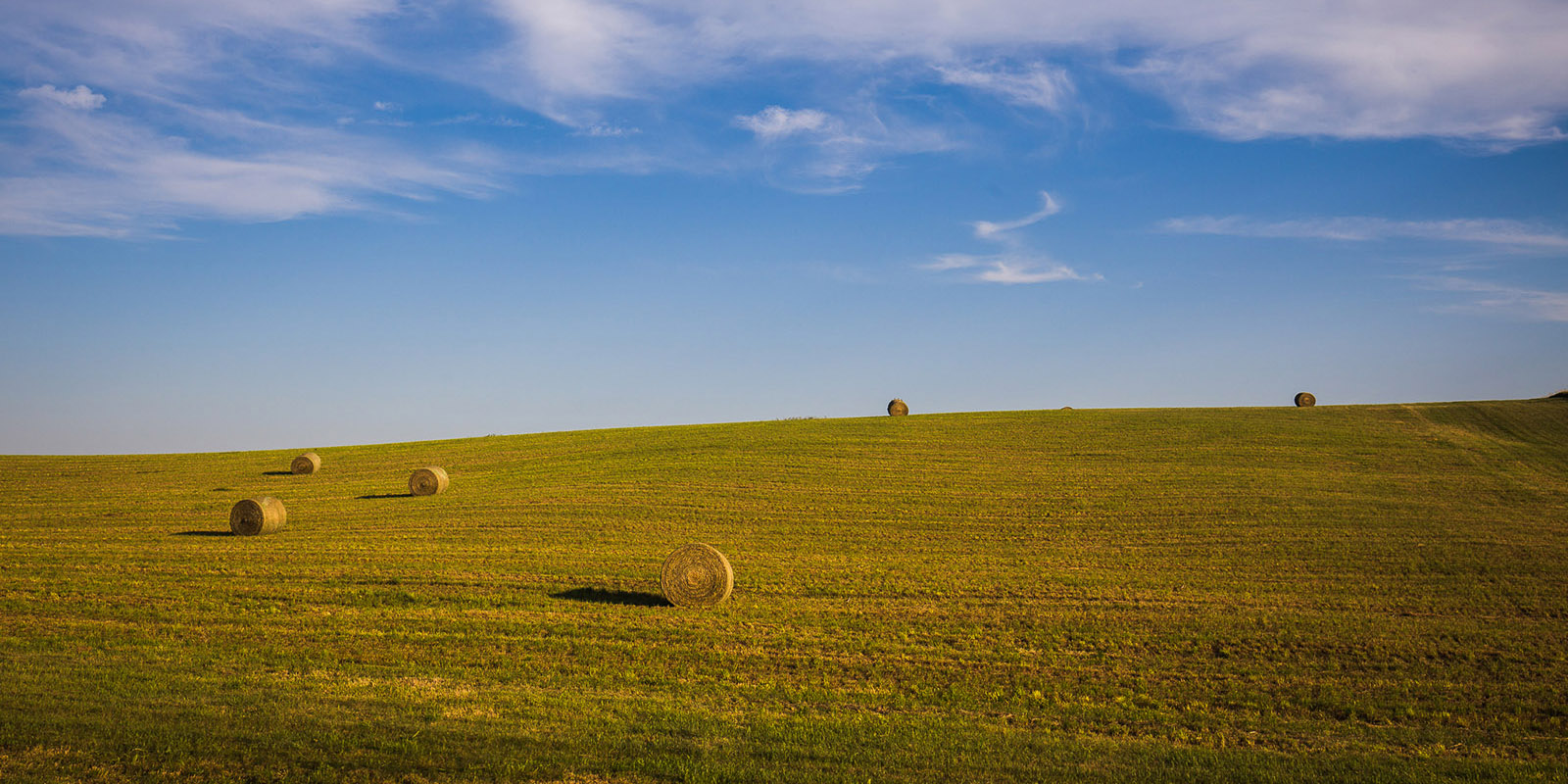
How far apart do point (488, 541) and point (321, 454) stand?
88.5 feet

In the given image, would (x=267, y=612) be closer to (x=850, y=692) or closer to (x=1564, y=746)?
(x=850, y=692)

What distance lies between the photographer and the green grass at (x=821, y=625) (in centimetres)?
1064

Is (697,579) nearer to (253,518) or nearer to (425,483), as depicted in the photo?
(253,518)

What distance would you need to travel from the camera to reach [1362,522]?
27484mm

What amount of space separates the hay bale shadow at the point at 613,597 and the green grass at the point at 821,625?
0.09m

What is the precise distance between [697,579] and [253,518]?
54.3 ft

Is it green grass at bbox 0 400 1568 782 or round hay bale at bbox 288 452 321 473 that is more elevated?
round hay bale at bbox 288 452 321 473

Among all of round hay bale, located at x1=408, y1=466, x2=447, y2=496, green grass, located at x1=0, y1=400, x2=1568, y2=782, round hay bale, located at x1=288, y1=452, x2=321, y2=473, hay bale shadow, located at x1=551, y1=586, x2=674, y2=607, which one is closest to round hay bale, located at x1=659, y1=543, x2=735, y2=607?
hay bale shadow, located at x1=551, y1=586, x2=674, y2=607

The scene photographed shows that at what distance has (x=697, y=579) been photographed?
64.6ft

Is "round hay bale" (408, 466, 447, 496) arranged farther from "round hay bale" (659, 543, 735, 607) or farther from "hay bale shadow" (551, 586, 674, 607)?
"round hay bale" (659, 543, 735, 607)

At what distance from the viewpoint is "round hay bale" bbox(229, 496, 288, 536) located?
27.8m

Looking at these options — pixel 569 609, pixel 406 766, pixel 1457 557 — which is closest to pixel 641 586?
pixel 569 609

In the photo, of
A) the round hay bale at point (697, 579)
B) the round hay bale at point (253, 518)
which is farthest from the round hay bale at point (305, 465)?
the round hay bale at point (697, 579)

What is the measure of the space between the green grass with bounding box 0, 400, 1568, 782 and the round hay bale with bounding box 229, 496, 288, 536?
0.53 meters
